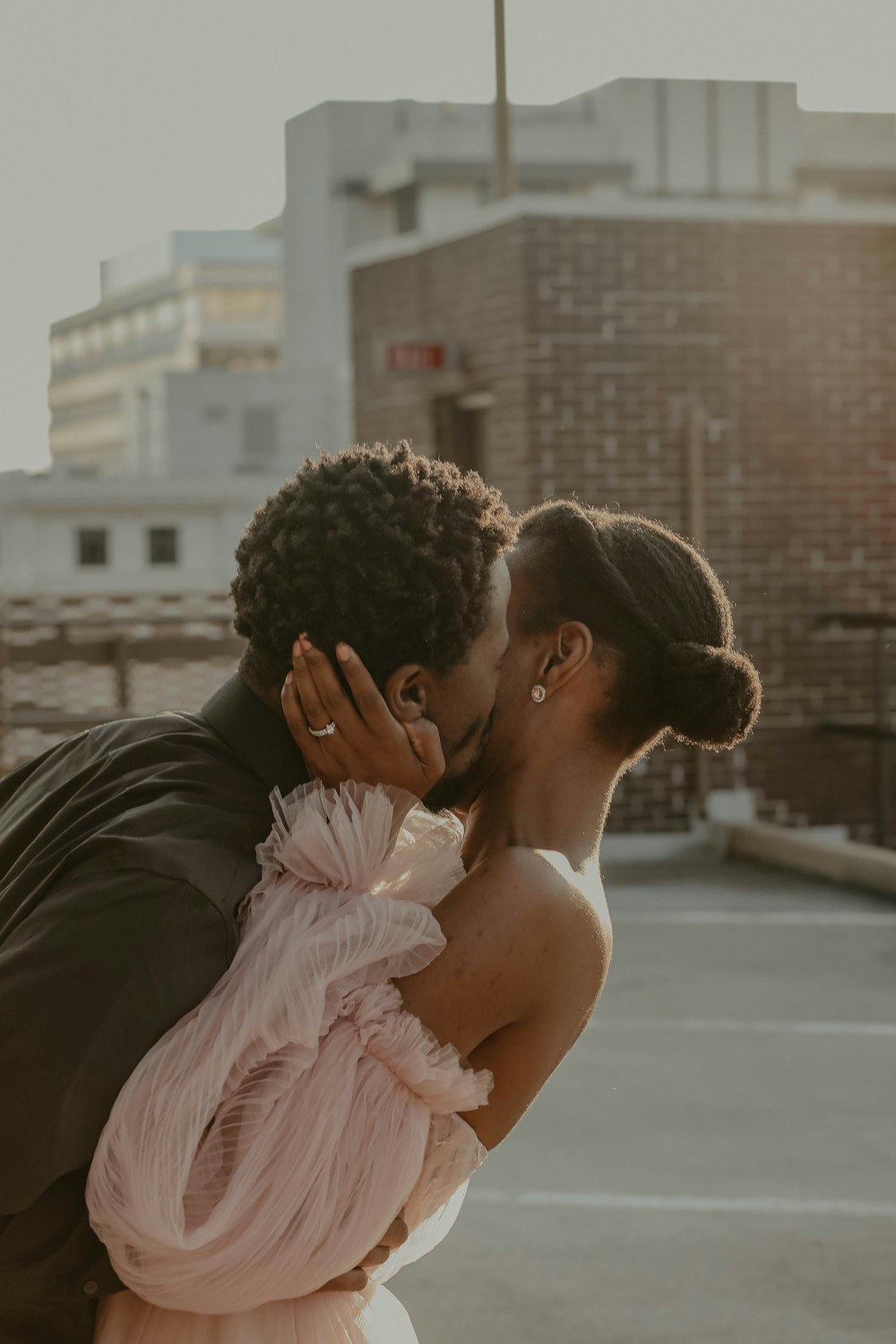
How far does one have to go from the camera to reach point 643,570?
2.21 m

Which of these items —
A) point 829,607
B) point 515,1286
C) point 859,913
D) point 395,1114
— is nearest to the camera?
point 395,1114

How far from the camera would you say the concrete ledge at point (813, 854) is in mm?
11352

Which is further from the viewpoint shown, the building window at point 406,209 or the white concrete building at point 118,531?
the white concrete building at point 118,531

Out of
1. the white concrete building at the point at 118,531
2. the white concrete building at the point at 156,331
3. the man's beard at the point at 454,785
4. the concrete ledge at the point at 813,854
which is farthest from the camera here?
the white concrete building at the point at 156,331

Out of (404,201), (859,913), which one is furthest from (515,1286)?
(404,201)

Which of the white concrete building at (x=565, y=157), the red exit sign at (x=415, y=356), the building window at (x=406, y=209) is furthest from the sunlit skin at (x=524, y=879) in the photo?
the building window at (x=406, y=209)

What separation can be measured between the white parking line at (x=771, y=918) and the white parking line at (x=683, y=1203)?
4.57m

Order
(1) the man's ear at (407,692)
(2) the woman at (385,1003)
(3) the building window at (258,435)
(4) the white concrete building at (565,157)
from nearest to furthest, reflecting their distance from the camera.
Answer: (2) the woman at (385,1003), (1) the man's ear at (407,692), (4) the white concrete building at (565,157), (3) the building window at (258,435)

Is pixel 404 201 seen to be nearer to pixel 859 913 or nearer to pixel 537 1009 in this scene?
pixel 859 913

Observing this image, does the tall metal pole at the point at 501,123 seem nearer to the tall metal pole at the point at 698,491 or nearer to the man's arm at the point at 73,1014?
the tall metal pole at the point at 698,491

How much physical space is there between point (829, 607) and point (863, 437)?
4.25 ft

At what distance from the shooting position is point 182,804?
1.74 m

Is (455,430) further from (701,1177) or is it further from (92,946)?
(92,946)

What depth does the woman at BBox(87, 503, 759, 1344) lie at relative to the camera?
5.66ft
